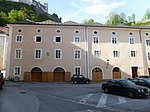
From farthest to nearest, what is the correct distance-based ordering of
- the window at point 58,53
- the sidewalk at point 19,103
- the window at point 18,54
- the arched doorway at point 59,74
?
the window at point 58,53 < the arched doorway at point 59,74 < the window at point 18,54 < the sidewalk at point 19,103

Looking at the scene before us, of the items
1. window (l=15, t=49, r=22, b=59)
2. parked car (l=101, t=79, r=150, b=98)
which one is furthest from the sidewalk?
window (l=15, t=49, r=22, b=59)

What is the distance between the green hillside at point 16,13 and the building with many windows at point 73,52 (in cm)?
3614

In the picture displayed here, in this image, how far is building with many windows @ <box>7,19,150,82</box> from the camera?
130 feet

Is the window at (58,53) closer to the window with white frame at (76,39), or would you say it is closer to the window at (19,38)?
the window with white frame at (76,39)

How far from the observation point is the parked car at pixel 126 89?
17430mm

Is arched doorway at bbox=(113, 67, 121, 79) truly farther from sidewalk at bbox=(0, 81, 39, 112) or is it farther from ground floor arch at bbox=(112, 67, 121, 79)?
sidewalk at bbox=(0, 81, 39, 112)

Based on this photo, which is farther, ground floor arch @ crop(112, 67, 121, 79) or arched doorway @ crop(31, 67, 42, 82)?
ground floor arch @ crop(112, 67, 121, 79)

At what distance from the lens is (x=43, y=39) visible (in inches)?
1613

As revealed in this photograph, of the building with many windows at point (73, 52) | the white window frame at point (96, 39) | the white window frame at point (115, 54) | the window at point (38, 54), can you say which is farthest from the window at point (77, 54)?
the white window frame at point (115, 54)

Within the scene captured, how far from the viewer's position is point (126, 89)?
59.9 ft

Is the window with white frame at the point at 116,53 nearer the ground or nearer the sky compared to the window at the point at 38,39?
nearer the ground

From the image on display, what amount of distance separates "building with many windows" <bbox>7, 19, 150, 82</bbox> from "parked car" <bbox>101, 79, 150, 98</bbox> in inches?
780

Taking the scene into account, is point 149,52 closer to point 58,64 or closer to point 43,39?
point 58,64

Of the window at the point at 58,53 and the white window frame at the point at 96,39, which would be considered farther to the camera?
the white window frame at the point at 96,39
